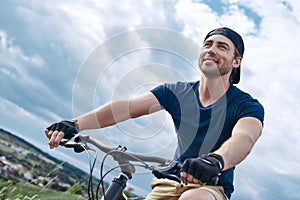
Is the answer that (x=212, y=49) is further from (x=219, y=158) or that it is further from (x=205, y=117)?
(x=219, y=158)

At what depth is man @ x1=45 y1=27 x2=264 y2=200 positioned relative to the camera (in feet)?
10.3

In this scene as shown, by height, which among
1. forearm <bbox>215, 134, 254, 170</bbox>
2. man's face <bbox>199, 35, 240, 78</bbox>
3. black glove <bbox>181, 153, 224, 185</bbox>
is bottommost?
black glove <bbox>181, 153, 224, 185</bbox>

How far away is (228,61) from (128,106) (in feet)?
2.42

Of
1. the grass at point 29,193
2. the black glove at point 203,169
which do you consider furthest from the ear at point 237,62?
the grass at point 29,193

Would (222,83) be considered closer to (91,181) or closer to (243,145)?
(243,145)

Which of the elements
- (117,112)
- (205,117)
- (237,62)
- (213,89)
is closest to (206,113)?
(205,117)

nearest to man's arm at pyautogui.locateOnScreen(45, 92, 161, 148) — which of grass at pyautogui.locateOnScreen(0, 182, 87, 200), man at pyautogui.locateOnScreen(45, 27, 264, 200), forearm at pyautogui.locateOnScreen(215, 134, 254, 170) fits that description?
man at pyautogui.locateOnScreen(45, 27, 264, 200)

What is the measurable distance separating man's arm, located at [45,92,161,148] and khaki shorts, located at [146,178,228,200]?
1.59 feet

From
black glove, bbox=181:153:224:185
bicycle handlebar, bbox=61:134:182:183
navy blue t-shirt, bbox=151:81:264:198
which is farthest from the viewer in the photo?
navy blue t-shirt, bbox=151:81:264:198

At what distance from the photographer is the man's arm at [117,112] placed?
3.41 m

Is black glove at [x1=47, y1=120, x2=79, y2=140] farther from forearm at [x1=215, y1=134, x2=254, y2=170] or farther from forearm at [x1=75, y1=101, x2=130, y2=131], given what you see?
forearm at [x1=215, y1=134, x2=254, y2=170]

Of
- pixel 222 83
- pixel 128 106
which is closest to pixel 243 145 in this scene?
pixel 222 83

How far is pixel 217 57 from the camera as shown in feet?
11.6

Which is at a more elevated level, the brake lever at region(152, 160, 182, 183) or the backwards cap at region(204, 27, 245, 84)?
the backwards cap at region(204, 27, 245, 84)
